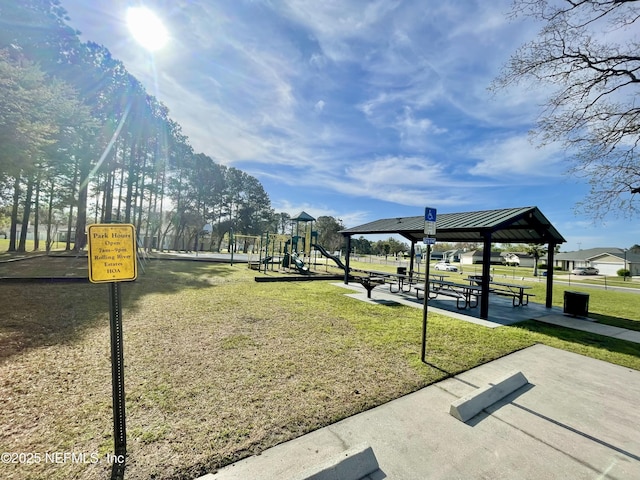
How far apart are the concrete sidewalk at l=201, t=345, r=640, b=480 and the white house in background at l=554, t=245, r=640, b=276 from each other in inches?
2233

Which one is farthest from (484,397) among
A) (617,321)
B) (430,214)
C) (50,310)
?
(50,310)

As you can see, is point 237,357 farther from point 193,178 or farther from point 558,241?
point 193,178

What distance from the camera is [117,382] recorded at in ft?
6.63

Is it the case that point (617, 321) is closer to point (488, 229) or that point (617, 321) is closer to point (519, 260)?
point (488, 229)

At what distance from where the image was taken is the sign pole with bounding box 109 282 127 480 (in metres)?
1.97

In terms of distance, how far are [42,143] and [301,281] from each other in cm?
1168

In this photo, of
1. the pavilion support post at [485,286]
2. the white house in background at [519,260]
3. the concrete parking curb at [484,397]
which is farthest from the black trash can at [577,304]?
the white house in background at [519,260]

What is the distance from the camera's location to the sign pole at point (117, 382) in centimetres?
197

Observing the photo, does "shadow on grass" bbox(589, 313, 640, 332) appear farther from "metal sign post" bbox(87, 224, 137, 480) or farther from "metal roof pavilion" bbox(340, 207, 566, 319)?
"metal sign post" bbox(87, 224, 137, 480)

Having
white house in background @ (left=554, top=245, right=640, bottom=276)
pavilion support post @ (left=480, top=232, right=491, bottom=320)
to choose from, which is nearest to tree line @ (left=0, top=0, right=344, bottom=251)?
pavilion support post @ (left=480, top=232, right=491, bottom=320)

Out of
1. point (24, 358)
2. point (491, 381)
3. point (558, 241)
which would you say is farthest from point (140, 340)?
point (558, 241)

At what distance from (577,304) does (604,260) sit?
186 feet

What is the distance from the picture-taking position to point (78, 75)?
51.6 ft

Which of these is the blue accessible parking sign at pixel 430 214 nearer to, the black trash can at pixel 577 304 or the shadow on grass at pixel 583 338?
the shadow on grass at pixel 583 338
